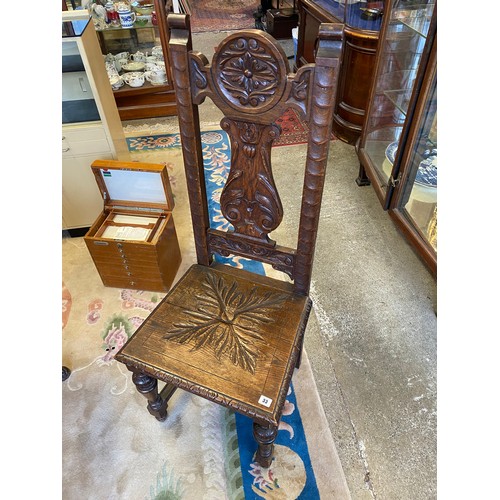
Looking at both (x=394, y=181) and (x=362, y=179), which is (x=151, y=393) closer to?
(x=394, y=181)

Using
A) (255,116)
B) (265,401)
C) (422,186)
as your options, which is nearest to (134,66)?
(422,186)

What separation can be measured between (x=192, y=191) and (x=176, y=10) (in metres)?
1.99

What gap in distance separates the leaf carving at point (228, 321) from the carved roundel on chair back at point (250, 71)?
0.56m

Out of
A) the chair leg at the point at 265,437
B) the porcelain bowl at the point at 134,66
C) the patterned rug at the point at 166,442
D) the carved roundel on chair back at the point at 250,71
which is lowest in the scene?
the patterned rug at the point at 166,442

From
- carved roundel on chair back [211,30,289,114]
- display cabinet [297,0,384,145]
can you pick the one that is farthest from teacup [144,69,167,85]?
carved roundel on chair back [211,30,289,114]

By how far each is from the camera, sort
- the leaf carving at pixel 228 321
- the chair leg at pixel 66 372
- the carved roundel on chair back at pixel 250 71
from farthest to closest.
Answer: the chair leg at pixel 66 372
the leaf carving at pixel 228 321
the carved roundel on chair back at pixel 250 71

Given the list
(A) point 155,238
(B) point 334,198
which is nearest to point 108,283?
(A) point 155,238

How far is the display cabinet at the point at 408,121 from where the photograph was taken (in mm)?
1571

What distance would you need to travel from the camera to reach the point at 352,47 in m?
2.30

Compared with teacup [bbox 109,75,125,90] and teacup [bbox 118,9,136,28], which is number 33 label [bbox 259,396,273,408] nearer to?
teacup [bbox 109,75,125,90]

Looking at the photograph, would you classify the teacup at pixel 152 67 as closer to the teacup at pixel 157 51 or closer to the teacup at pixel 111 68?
the teacup at pixel 157 51

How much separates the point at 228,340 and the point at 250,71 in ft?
2.31

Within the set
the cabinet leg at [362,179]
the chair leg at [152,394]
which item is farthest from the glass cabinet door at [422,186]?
the chair leg at [152,394]

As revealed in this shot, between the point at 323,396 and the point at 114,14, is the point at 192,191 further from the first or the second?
the point at 114,14
